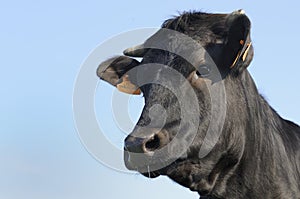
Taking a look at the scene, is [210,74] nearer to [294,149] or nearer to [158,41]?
[158,41]

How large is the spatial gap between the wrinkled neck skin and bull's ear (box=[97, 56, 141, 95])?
158 centimetres

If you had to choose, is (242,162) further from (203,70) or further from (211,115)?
(203,70)

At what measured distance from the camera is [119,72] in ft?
35.0

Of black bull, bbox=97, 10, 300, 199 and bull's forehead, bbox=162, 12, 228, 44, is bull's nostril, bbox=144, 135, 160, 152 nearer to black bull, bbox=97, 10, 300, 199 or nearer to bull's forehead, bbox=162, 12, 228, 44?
black bull, bbox=97, 10, 300, 199

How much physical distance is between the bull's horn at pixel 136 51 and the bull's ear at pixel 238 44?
50.1 inches

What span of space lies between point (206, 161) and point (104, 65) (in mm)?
→ 2163

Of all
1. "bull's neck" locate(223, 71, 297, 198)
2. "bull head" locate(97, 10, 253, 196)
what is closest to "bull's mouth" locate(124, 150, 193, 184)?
"bull head" locate(97, 10, 253, 196)

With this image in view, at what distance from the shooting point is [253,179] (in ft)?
31.1

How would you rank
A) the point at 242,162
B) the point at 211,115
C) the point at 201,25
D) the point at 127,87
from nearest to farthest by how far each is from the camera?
the point at 211,115, the point at 242,162, the point at 201,25, the point at 127,87

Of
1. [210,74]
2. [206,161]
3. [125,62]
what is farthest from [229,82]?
A: [125,62]

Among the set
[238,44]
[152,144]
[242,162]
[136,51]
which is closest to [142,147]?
[152,144]

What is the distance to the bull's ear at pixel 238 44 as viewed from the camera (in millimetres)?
9062

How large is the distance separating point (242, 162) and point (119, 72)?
85.6 inches

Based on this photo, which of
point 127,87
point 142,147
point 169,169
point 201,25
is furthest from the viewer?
point 127,87
